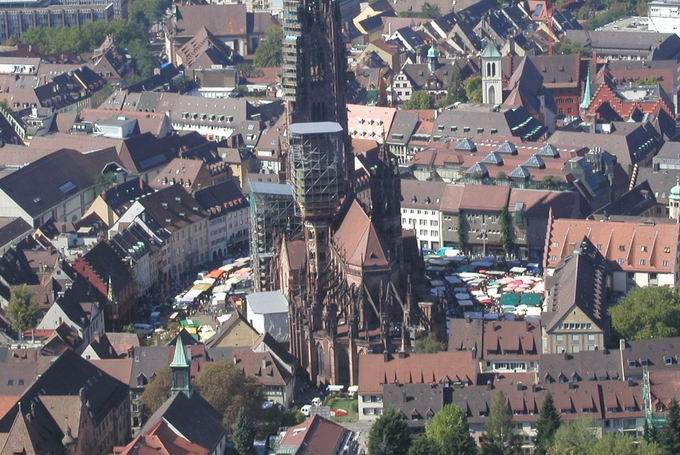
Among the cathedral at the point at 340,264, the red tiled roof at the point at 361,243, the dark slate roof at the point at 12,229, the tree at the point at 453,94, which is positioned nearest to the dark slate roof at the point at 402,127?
the tree at the point at 453,94

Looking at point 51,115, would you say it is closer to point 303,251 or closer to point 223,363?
point 303,251

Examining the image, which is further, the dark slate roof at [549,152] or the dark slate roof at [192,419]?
the dark slate roof at [549,152]

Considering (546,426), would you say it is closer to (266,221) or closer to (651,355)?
(651,355)

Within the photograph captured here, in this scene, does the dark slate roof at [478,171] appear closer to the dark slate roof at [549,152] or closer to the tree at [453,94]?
the dark slate roof at [549,152]

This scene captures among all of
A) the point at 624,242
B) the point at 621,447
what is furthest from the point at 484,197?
the point at 621,447

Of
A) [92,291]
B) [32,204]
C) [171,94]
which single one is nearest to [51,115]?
[171,94]

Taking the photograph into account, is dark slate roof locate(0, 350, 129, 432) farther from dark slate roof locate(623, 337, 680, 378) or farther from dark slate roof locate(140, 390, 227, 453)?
dark slate roof locate(623, 337, 680, 378)
